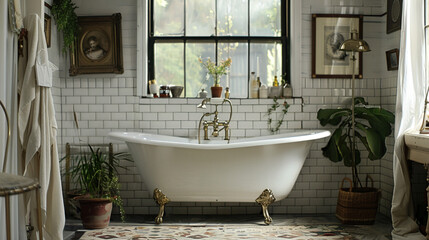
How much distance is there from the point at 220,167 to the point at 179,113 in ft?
3.43

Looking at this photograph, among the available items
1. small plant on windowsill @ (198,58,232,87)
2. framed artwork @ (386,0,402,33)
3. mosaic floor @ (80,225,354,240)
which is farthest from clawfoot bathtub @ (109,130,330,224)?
framed artwork @ (386,0,402,33)

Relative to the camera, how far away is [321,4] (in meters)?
5.14

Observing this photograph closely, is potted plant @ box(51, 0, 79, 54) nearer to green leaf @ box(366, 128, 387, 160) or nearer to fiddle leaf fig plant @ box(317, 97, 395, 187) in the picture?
fiddle leaf fig plant @ box(317, 97, 395, 187)

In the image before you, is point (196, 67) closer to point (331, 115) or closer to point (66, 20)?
point (66, 20)

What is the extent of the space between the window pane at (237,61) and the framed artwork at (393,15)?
1.51 metres

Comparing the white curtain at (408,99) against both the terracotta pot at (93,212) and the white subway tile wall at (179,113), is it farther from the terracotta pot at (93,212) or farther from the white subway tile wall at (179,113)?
the terracotta pot at (93,212)

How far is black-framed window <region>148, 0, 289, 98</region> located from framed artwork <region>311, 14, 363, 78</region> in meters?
0.35

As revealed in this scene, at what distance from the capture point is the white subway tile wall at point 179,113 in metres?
5.09

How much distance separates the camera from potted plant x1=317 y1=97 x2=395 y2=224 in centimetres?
449

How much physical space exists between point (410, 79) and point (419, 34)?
0.37m

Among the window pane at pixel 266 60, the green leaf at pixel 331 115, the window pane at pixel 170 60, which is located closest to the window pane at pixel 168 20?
the window pane at pixel 170 60

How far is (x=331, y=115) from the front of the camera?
4.95 m

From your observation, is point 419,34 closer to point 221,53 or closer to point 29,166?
point 221,53

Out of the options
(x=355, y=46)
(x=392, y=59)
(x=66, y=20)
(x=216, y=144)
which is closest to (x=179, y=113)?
(x=216, y=144)
